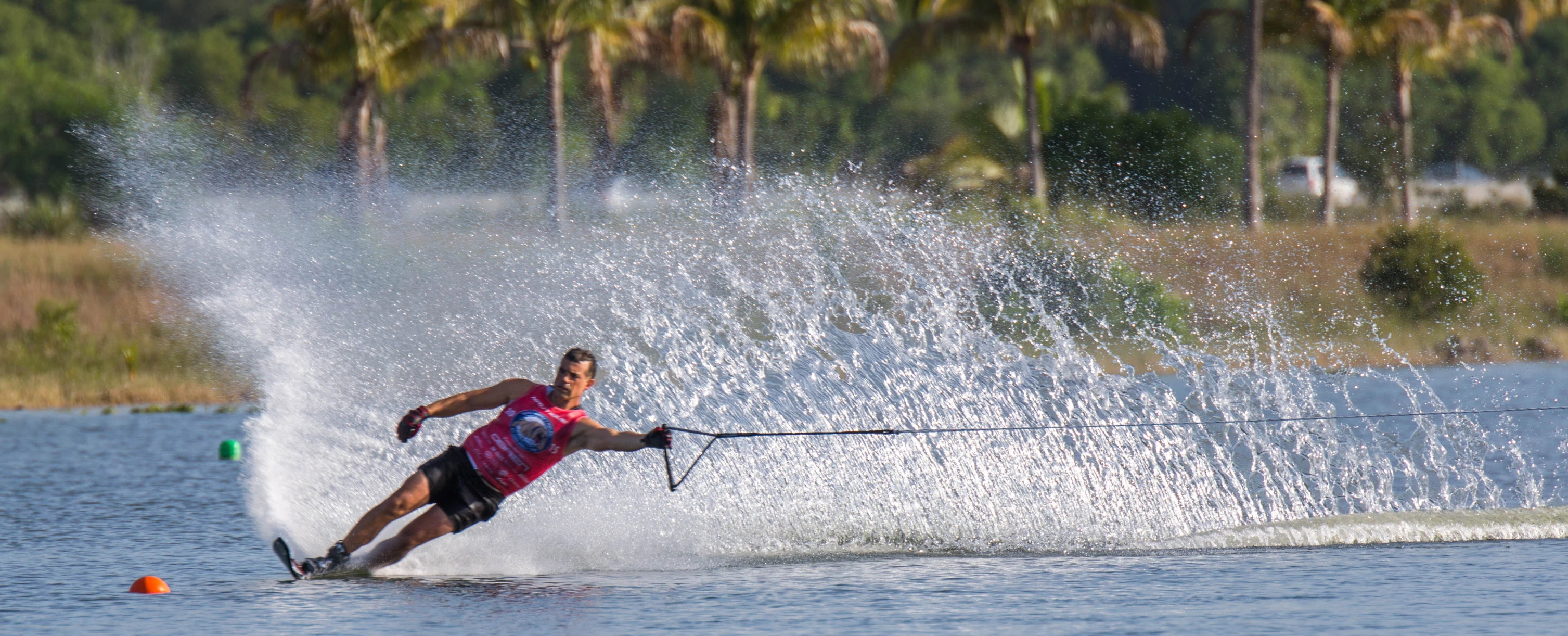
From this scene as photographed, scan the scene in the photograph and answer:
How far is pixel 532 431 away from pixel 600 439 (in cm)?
40

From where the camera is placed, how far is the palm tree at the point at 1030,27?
28.9 meters

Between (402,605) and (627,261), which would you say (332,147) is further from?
(402,605)

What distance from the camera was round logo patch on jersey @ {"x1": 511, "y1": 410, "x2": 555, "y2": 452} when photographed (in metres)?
8.89

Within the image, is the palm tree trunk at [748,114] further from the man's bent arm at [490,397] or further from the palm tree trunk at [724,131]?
the man's bent arm at [490,397]

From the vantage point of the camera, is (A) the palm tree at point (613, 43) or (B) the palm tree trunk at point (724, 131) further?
(B) the palm tree trunk at point (724, 131)

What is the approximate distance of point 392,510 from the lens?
8891 millimetres

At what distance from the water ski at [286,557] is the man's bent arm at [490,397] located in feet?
3.16

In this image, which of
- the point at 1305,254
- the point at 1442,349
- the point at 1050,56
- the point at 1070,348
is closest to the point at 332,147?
the point at 1305,254

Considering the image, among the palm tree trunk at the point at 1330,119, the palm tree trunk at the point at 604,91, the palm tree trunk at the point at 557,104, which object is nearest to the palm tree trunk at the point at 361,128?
the palm tree trunk at the point at 557,104

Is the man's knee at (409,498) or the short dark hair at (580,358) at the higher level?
the short dark hair at (580,358)

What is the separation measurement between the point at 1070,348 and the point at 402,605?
4.50 meters

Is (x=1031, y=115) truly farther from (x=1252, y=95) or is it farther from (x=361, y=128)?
(x=361, y=128)

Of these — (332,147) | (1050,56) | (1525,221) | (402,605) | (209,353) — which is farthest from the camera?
(1050,56)

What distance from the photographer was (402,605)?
27.7 feet
